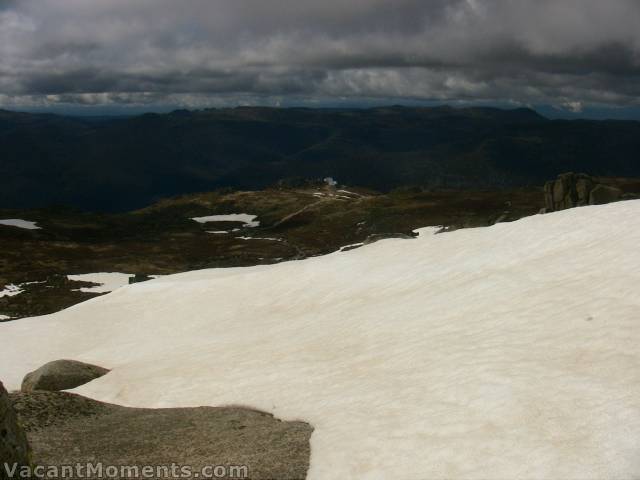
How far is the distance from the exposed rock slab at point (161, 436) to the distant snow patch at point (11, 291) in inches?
3143

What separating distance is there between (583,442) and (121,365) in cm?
2699

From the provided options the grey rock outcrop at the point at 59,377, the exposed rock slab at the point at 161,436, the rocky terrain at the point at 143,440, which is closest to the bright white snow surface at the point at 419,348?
the exposed rock slab at the point at 161,436

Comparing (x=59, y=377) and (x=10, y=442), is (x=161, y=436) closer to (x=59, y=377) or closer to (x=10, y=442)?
(x=10, y=442)

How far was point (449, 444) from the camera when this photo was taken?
1464 centimetres

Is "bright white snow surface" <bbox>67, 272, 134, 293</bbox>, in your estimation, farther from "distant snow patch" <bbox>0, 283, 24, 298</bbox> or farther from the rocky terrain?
the rocky terrain

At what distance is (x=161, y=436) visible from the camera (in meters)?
18.4

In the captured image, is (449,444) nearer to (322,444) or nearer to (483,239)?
(322,444)

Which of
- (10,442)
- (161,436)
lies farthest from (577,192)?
(10,442)

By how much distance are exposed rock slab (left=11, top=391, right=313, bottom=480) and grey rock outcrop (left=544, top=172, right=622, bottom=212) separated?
9147 centimetres

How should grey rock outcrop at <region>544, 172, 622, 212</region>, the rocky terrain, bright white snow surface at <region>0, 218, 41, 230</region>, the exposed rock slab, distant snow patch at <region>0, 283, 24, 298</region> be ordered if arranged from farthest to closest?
bright white snow surface at <region>0, 218, 41, 230</region> → grey rock outcrop at <region>544, 172, 622, 212</region> → distant snow patch at <region>0, 283, 24, 298</region> → the exposed rock slab → the rocky terrain

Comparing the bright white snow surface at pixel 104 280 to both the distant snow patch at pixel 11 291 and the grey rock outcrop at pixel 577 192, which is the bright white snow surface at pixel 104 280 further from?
the grey rock outcrop at pixel 577 192

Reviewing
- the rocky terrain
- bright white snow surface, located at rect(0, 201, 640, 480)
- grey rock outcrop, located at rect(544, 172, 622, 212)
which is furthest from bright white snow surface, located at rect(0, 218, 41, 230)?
the rocky terrain

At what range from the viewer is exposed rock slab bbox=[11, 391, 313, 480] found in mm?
15857

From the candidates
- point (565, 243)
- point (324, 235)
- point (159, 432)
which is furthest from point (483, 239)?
point (324, 235)
